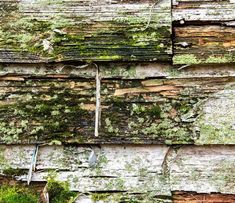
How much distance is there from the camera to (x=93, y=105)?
2.12 metres

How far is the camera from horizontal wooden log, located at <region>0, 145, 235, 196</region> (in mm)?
2102

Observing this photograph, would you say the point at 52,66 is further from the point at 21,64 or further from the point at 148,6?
the point at 148,6

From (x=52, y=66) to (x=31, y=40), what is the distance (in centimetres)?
13

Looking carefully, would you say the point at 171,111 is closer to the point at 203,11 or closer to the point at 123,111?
the point at 123,111

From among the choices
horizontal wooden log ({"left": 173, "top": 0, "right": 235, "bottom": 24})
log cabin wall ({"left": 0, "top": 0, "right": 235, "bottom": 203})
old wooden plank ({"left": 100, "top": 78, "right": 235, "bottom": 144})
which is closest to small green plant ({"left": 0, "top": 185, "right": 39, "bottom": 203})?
log cabin wall ({"left": 0, "top": 0, "right": 235, "bottom": 203})

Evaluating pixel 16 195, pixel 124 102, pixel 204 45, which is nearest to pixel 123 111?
pixel 124 102

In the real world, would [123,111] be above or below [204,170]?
Result: above

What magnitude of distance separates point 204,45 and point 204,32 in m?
0.05

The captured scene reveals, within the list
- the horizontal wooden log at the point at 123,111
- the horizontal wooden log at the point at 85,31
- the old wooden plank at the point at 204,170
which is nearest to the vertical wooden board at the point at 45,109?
the horizontal wooden log at the point at 123,111

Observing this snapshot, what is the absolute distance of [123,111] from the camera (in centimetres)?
211

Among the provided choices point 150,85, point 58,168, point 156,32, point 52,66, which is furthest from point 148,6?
point 58,168

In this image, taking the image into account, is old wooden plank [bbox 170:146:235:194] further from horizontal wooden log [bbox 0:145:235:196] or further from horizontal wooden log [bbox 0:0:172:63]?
horizontal wooden log [bbox 0:0:172:63]

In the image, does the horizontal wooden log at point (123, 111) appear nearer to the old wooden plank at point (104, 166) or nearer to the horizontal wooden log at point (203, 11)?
the old wooden plank at point (104, 166)

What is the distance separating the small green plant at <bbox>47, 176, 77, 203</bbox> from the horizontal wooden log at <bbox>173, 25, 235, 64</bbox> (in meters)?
0.65
